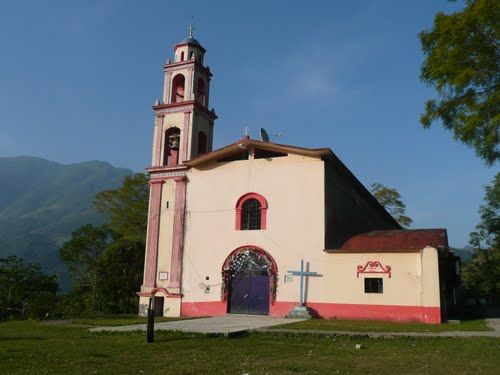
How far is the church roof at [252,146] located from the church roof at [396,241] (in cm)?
407

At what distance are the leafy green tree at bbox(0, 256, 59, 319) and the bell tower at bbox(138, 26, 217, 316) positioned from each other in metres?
5.49

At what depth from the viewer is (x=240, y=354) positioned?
380 inches

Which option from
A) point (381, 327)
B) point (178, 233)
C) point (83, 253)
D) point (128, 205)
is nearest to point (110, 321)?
point (178, 233)

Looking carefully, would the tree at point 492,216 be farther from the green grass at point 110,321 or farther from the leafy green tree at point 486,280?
the green grass at point 110,321

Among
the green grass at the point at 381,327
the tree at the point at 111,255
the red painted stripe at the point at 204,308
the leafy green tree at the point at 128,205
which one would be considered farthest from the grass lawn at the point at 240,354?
the leafy green tree at the point at 128,205

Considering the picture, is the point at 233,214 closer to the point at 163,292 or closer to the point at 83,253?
the point at 163,292

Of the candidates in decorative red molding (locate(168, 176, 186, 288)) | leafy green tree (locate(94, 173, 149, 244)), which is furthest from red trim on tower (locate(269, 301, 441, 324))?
leafy green tree (locate(94, 173, 149, 244))

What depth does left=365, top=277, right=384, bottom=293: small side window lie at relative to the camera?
63.8 feet

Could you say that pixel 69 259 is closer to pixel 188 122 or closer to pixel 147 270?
pixel 147 270

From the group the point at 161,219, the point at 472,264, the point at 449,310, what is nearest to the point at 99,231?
the point at 161,219

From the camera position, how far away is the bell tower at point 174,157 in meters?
23.1

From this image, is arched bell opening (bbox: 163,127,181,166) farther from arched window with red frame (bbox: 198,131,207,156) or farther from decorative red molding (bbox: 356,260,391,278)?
decorative red molding (bbox: 356,260,391,278)

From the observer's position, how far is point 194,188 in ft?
77.8

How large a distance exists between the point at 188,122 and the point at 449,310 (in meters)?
15.7
